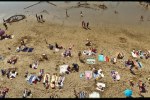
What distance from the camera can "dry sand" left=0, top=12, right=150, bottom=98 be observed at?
27.0 m

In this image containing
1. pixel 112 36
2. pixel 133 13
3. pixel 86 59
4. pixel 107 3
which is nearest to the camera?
pixel 86 59

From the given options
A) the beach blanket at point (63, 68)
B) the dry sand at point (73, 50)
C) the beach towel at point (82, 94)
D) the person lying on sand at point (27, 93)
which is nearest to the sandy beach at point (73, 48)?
the dry sand at point (73, 50)

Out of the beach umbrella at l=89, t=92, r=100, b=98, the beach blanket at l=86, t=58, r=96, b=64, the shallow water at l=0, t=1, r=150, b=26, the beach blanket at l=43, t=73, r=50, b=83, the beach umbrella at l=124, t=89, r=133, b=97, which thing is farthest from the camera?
the shallow water at l=0, t=1, r=150, b=26

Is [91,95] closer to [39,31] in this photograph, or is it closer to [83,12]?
[39,31]

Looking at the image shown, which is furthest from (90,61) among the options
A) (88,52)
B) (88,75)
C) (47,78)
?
(47,78)

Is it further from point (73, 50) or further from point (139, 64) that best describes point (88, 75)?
point (139, 64)

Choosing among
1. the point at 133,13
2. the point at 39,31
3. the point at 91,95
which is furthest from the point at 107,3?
the point at 91,95

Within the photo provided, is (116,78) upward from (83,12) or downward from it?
downward

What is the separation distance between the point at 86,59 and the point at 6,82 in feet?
30.6

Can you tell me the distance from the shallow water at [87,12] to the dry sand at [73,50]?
4.90 feet

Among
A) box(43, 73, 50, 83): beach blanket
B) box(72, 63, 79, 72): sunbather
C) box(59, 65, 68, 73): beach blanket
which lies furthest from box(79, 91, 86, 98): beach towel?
box(43, 73, 50, 83): beach blanket

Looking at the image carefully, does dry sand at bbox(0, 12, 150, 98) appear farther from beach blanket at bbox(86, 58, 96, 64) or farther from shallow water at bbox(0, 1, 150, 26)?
shallow water at bbox(0, 1, 150, 26)

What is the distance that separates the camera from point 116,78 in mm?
27922

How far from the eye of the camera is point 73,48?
32125 millimetres
